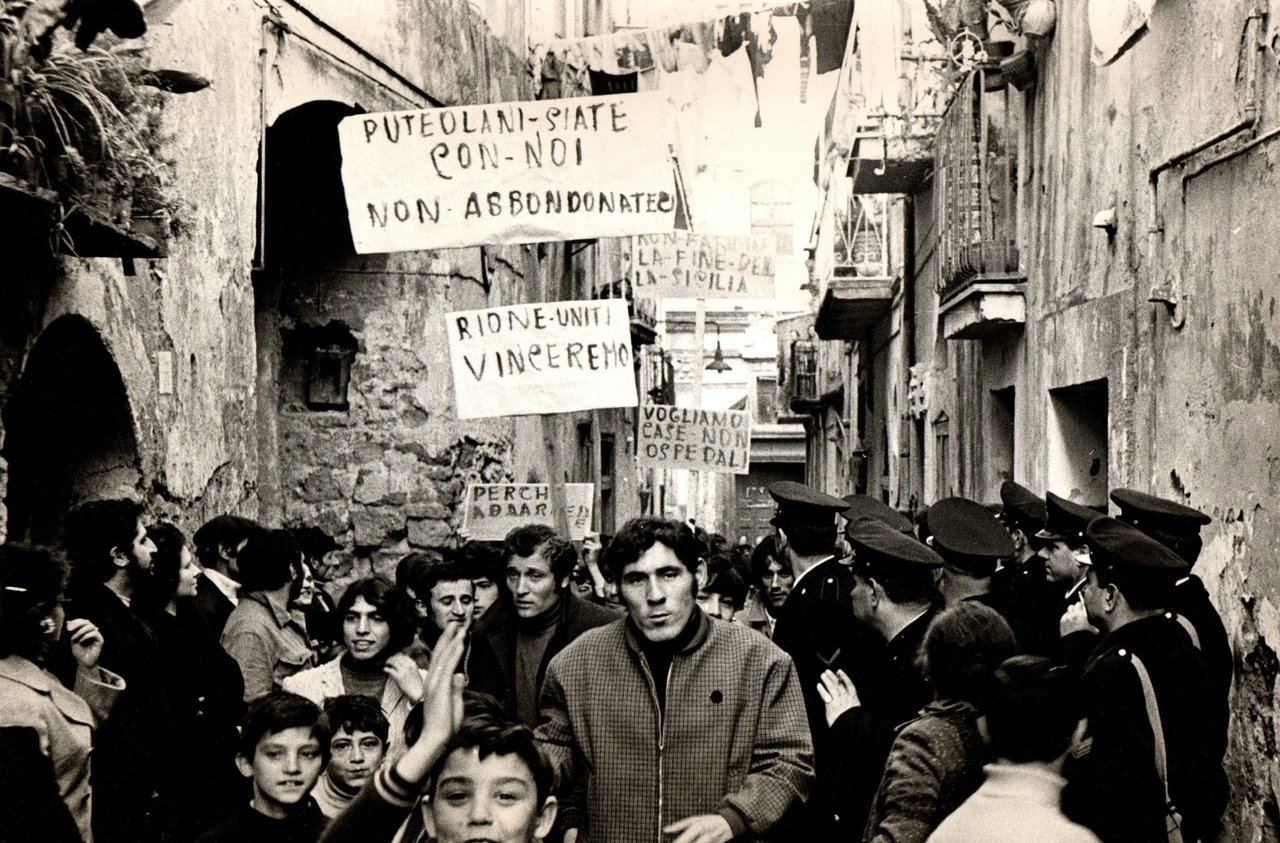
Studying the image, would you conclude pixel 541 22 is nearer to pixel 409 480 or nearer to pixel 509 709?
pixel 409 480

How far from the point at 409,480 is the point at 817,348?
26947 mm

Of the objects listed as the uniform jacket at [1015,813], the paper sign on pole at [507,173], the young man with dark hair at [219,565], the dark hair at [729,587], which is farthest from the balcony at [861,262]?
the uniform jacket at [1015,813]

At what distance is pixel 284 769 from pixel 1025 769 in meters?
1.87

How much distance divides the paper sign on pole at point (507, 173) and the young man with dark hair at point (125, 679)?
9.63 ft

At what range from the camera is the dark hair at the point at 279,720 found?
4199 millimetres

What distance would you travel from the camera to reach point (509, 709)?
6.02 metres

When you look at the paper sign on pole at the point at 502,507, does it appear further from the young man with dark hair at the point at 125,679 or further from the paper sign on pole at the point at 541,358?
the young man with dark hair at the point at 125,679

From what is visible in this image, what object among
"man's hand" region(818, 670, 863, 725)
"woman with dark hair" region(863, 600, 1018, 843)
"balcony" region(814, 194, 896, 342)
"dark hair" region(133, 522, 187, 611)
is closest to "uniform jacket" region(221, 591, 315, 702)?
"dark hair" region(133, 522, 187, 611)

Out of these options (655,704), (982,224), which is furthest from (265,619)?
(982,224)

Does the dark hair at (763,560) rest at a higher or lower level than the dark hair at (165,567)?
lower

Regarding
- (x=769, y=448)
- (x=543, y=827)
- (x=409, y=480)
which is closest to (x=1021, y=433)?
(x=409, y=480)

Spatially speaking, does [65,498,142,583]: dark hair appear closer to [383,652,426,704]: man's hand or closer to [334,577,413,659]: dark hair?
[334,577,413,659]: dark hair

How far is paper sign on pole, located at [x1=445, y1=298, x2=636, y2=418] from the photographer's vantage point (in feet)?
28.4

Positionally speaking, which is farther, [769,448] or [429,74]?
[769,448]
